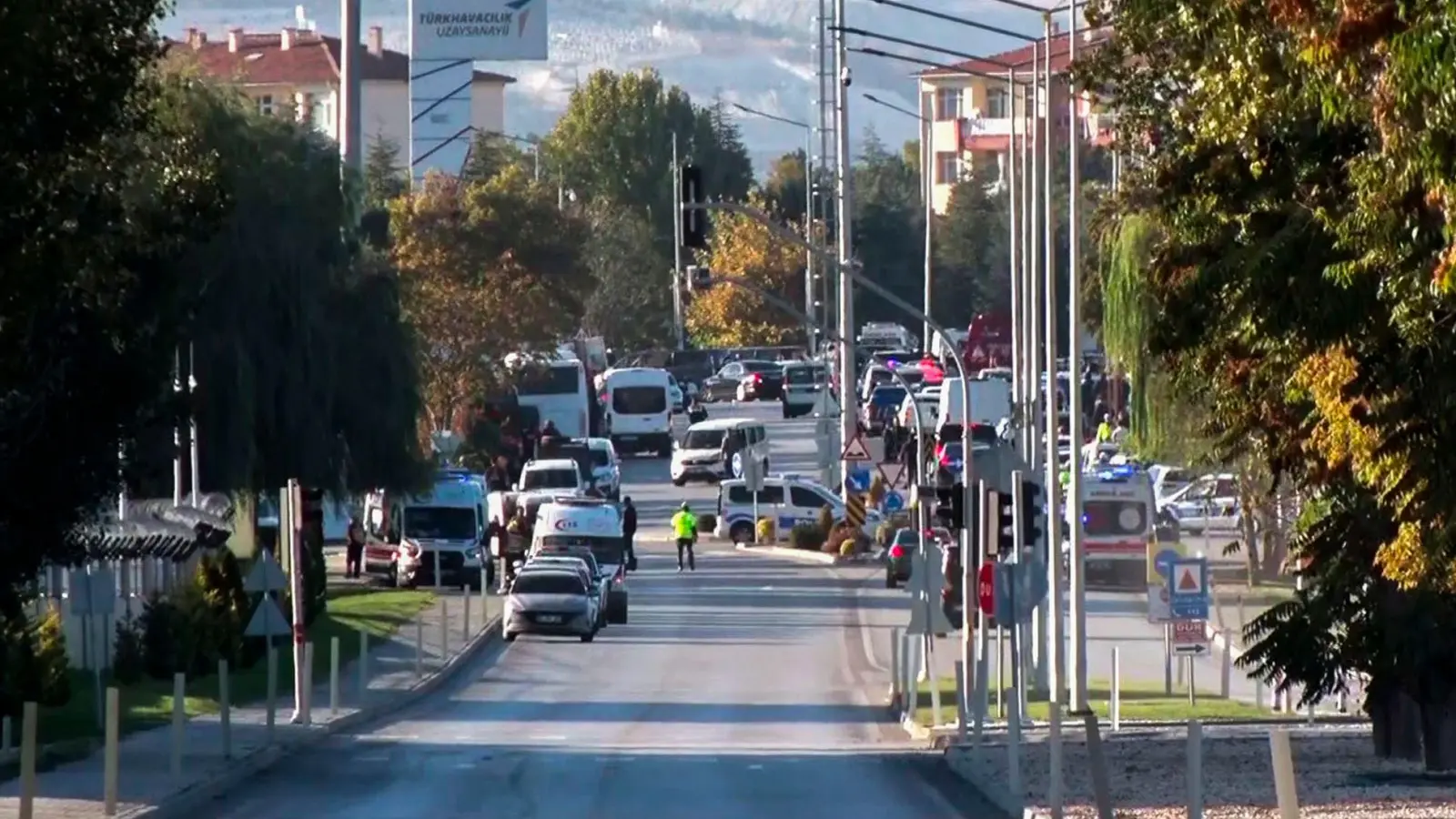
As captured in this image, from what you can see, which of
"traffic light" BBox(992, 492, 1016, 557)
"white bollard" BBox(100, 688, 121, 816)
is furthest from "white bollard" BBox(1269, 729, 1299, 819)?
"traffic light" BBox(992, 492, 1016, 557)

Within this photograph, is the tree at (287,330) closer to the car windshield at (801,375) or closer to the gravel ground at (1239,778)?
the gravel ground at (1239,778)

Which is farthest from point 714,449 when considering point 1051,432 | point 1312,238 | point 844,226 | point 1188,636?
point 1312,238

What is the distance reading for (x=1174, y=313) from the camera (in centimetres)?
1759

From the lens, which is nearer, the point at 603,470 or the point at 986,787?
the point at 986,787


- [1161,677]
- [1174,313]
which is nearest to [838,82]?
[1161,677]

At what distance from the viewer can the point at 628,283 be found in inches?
5187

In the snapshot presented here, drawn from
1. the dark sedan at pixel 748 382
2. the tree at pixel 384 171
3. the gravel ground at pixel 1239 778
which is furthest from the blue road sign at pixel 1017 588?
the dark sedan at pixel 748 382

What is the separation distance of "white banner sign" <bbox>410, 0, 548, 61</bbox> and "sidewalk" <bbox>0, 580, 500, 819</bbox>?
2683 inches

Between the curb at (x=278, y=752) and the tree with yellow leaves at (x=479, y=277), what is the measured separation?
30.7 metres

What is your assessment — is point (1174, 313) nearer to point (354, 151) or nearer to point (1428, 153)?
point (1428, 153)

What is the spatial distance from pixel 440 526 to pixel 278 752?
29451mm

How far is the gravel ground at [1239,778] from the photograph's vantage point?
66.5ft

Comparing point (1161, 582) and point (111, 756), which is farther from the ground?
point (1161, 582)

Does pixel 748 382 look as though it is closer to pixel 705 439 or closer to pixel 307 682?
pixel 705 439
